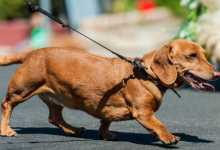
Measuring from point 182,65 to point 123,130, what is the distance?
139 centimetres

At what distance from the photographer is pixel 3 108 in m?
4.76

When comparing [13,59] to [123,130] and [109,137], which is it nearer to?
[109,137]

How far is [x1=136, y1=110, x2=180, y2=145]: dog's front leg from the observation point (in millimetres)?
3992

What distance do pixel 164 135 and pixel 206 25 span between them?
449cm

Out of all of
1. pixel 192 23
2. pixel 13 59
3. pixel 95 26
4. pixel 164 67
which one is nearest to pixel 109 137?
pixel 164 67

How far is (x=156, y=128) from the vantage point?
4.09m

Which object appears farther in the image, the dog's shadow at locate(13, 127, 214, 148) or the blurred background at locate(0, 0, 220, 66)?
the blurred background at locate(0, 0, 220, 66)

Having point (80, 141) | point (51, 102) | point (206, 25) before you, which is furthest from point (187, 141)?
point (206, 25)

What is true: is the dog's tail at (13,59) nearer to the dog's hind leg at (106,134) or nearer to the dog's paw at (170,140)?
the dog's hind leg at (106,134)

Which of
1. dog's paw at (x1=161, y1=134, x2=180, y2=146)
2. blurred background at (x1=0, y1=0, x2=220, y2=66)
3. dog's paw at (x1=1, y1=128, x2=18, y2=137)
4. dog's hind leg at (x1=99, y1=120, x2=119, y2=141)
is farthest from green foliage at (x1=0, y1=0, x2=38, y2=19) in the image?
dog's paw at (x1=161, y1=134, x2=180, y2=146)

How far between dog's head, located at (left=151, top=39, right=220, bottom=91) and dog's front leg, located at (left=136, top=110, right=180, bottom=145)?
1.30 ft

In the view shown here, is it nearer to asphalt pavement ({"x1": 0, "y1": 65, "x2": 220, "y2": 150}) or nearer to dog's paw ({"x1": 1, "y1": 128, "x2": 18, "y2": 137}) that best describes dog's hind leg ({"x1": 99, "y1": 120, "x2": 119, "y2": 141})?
asphalt pavement ({"x1": 0, "y1": 65, "x2": 220, "y2": 150})

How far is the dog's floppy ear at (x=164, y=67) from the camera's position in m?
4.15

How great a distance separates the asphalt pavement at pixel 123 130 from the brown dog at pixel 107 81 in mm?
221
